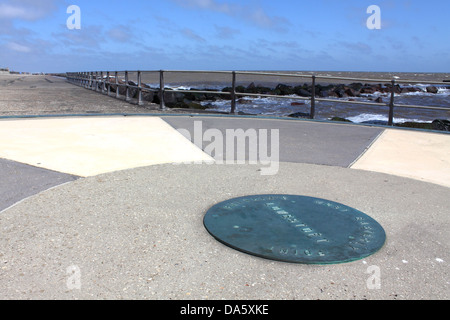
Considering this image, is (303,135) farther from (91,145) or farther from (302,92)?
(302,92)

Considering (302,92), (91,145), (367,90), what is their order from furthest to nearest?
1. (367,90)
2. (302,92)
3. (91,145)

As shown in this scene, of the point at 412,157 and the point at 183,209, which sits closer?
the point at 183,209

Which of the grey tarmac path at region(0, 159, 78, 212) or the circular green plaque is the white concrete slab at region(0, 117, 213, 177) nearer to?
the grey tarmac path at region(0, 159, 78, 212)

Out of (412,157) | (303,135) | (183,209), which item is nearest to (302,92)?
(303,135)

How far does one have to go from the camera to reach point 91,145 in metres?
6.82

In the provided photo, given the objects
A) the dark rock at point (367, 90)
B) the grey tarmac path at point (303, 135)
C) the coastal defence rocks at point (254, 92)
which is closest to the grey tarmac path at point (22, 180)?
the grey tarmac path at point (303, 135)

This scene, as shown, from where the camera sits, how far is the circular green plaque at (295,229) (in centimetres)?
313

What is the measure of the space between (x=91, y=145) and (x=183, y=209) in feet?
10.9

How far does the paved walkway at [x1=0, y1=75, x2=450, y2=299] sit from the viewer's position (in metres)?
2.72

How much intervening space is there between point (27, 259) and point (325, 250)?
2.13m

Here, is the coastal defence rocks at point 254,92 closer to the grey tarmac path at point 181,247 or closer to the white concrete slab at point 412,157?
the white concrete slab at point 412,157

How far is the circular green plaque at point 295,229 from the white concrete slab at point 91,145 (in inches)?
83.3

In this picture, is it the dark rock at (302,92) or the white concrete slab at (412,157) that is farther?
the dark rock at (302,92)

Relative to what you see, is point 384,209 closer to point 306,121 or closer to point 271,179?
point 271,179
